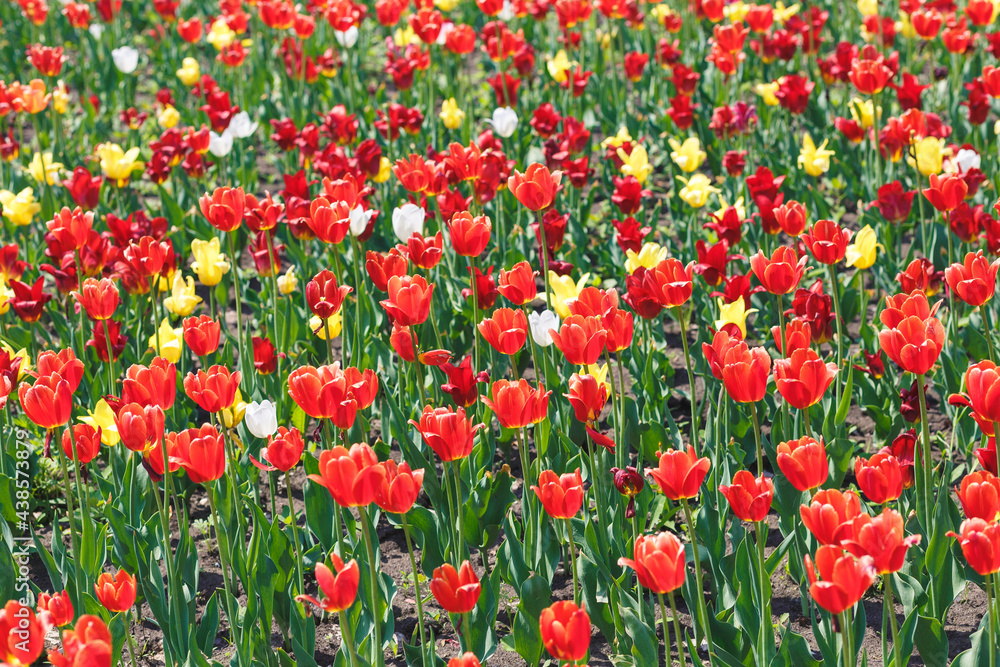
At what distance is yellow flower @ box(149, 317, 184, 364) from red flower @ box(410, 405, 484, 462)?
1258mm

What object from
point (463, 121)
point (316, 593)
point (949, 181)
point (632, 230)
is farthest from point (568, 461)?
point (463, 121)

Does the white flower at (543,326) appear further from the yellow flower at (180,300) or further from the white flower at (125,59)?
the white flower at (125,59)

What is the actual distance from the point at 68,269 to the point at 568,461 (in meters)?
1.93

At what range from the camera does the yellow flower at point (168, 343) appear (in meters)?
3.10

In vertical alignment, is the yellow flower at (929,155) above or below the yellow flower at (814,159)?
above

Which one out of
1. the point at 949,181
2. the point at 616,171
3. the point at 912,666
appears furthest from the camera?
the point at 616,171

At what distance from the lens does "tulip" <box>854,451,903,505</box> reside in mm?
1949

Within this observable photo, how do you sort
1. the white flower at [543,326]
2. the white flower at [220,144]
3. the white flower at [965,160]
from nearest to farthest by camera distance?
the white flower at [543,326]
the white flower at [965,160]
the white flower at [220,144]

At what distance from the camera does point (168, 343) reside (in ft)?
10.3

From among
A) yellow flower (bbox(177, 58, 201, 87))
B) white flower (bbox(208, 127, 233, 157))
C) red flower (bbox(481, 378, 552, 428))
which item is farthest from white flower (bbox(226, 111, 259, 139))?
red flower (bbox(481, 378, 552, 428))

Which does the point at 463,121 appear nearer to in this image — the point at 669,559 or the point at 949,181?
the point at 949,181

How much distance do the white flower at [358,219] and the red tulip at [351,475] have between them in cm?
163

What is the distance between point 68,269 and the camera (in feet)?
11.5

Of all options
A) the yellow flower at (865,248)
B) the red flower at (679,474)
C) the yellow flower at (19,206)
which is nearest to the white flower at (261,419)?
the red flower at (679,474)
